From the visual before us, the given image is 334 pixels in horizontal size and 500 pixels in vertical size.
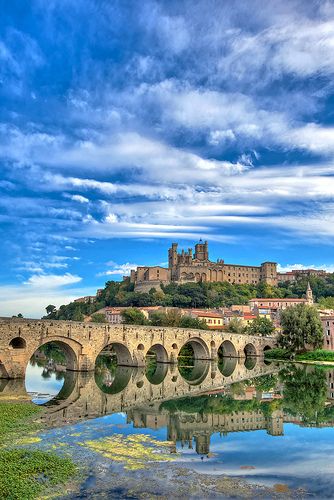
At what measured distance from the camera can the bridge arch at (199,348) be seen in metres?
57.8

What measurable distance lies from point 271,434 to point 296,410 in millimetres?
7044

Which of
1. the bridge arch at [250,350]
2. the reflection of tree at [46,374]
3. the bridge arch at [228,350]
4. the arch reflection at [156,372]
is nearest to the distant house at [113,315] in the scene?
the bridge arch at [250,350]

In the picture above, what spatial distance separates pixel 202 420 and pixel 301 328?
1574 inches

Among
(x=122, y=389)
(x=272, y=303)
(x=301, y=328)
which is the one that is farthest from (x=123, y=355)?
(x=272, y=303)

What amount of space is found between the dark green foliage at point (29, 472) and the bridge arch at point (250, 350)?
57.9 metres

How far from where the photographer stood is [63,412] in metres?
23.4

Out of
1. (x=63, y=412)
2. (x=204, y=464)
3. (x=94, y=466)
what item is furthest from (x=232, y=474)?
(x=63, y=412)

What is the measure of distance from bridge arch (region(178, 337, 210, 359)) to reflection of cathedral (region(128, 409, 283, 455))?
104 ft

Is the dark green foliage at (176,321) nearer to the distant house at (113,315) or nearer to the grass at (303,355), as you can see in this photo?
the grass at (303,355)

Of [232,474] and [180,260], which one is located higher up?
[180,260]

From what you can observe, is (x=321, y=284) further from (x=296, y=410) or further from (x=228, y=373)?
(x=296, y=410)

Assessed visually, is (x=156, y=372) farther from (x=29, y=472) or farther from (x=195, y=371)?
(x=29, y=472)

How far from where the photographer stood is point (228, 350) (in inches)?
2623

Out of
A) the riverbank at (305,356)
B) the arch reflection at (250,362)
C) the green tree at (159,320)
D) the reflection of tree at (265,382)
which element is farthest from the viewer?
the green tree at (159,320)
